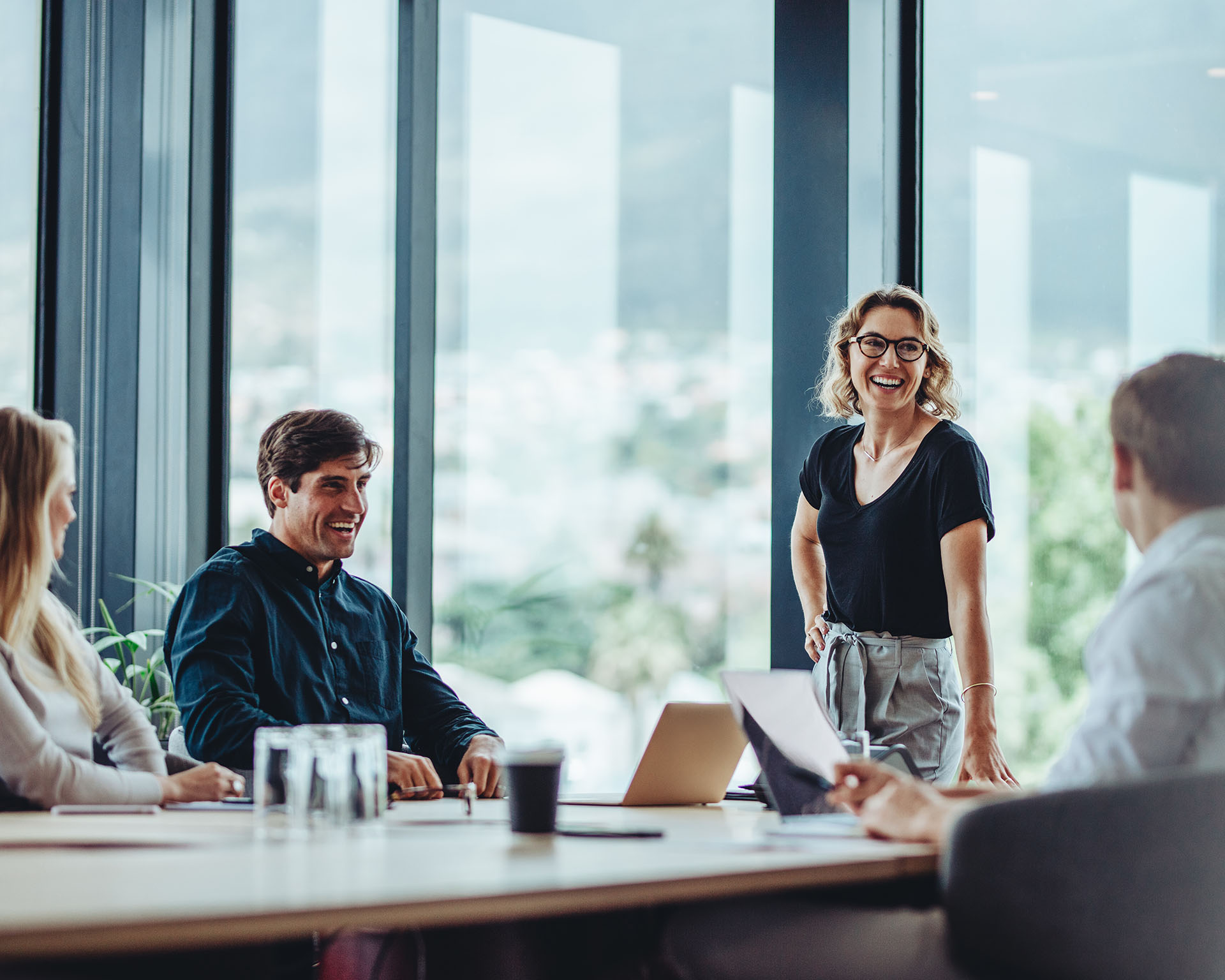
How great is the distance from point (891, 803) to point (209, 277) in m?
3.34

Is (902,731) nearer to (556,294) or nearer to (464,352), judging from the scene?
(464,352)

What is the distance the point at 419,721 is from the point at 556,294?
12.0 feet

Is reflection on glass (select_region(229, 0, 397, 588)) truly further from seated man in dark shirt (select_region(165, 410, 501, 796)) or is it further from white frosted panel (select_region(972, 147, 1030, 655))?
white frosted panel (select_region(972, 147, 1030, 655))

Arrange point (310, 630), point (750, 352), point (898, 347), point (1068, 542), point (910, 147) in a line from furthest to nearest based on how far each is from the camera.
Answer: point (750, 352)
point (910, 147)
point (1068, 542)
point (898, 347)
point (310, 630)

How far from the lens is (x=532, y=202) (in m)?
5.56

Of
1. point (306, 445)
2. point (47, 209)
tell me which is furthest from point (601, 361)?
point (306, 445)

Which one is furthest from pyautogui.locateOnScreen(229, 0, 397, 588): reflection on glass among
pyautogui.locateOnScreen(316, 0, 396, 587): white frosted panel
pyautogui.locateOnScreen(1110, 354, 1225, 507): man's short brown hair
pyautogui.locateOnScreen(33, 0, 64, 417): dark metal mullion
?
pyautogui.locateOnScreen(1110, 354, 1225, 507): man's short brown hair

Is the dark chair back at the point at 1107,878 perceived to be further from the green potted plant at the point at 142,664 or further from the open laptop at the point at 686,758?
the green potted plant at the point at 142,664

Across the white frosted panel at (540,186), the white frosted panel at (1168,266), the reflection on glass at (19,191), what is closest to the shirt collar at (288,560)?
the reflection on glass at (19,191)

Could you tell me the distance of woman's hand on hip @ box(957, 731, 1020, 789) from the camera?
2385 mm

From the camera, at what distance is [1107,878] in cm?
122

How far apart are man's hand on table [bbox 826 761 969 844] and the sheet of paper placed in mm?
118

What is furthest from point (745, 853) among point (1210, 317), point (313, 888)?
point (1210, 317)

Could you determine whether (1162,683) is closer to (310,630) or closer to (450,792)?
(450,792)
